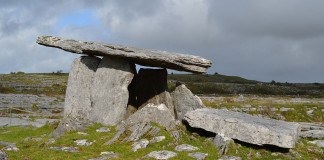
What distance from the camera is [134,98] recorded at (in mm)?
31406

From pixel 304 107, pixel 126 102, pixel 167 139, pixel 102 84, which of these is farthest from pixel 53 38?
pixel 304 107

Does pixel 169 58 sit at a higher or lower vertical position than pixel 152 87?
higher

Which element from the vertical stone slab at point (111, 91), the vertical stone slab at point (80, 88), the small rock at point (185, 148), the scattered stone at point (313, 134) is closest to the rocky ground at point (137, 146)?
the small rock at point (185, 148)

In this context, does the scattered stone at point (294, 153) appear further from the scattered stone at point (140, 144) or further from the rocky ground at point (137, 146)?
the scattered stone at point (140, 144)

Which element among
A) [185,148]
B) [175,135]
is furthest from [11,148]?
[185,148]

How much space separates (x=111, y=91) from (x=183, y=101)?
465 cm

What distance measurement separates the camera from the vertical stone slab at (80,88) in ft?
95.3

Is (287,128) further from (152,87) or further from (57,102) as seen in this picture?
(57,102)

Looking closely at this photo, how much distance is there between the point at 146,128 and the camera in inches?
927

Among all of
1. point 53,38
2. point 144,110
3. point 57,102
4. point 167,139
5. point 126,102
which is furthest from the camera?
point 57,102

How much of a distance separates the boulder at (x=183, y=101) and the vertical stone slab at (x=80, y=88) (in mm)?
5571

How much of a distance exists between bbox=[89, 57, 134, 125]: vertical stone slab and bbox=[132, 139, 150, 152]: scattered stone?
5933 millimetres

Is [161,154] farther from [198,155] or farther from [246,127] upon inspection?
[246,127]

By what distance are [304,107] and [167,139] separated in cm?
2801
